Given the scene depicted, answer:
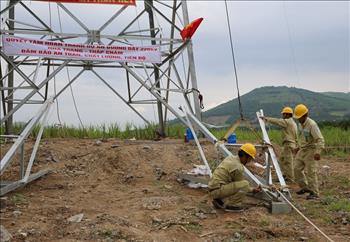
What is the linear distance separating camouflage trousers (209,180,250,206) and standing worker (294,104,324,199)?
1.78 metres

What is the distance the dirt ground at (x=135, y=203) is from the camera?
→ 19.0ft

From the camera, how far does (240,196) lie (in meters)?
7.18

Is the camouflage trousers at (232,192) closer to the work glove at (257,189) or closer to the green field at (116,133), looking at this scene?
the work glove at (257,189)

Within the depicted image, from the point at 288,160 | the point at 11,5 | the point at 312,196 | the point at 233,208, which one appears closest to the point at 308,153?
the point at 312,196

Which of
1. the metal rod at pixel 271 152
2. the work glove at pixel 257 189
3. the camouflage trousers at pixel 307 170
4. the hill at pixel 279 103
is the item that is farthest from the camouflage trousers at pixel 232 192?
the hill at pixel 279 103

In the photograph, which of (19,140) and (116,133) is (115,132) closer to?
(116,133)

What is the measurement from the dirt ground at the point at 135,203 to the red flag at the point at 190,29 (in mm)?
2693

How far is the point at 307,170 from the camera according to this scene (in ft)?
27.8

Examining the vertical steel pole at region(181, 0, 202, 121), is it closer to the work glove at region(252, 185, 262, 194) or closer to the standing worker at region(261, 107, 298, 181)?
the standing worker at region(261, 107, 298, 181)

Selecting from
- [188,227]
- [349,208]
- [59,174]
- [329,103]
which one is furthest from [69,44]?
[329,103]

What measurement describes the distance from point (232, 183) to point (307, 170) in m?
2.08

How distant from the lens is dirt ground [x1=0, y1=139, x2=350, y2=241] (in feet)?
19.0

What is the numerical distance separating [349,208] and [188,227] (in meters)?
2.80

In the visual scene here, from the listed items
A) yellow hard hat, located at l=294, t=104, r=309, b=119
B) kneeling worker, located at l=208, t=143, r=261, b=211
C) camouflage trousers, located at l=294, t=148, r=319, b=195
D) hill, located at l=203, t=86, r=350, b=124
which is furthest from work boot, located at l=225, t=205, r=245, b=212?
hill, located at l=203, t=86, r=350, b=124
